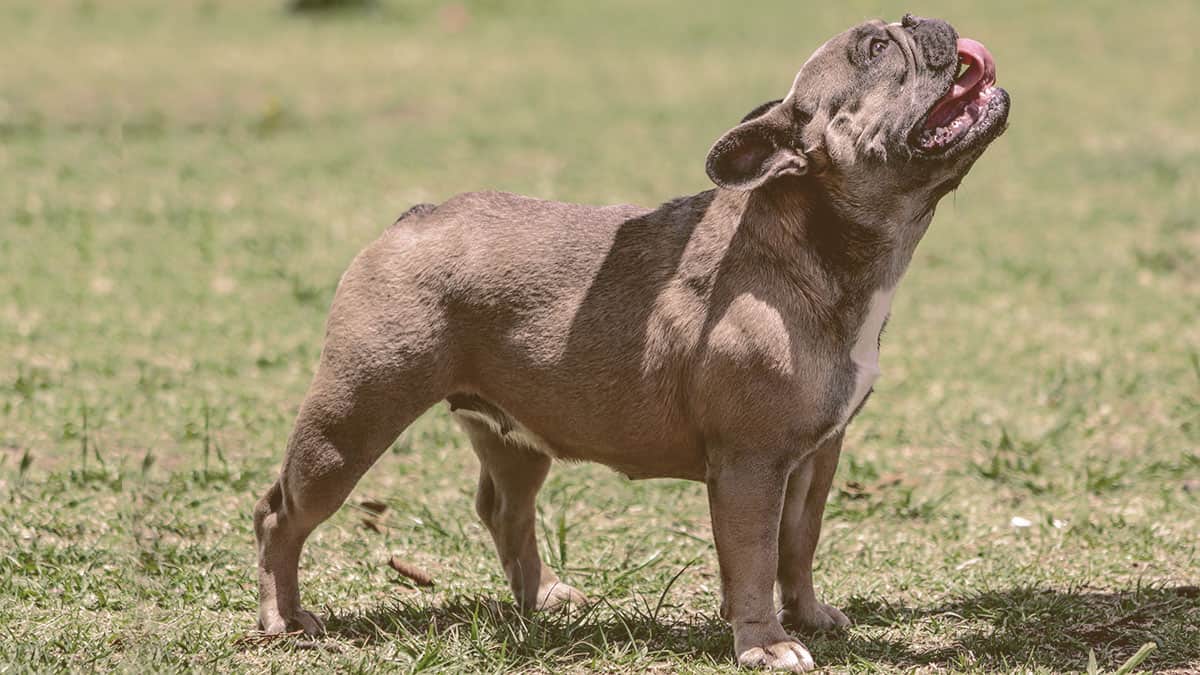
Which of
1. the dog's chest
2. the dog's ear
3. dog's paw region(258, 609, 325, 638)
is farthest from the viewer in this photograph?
dog's paw region(258, 609, 325, 638)

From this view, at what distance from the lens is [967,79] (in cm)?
504

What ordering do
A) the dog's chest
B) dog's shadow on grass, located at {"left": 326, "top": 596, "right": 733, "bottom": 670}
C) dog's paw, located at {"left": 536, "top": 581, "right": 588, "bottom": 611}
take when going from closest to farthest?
the dog's chest, dog's shadow on grass, located at {"left": 326, "top": 596, "right": 733, "bottom": 670}, dog's paw, located at {"left": 536, "top": 581, "right": 588, "bottom": 611}

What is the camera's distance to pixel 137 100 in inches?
582

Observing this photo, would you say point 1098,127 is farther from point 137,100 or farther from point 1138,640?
point 1138,640

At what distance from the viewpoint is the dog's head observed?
15.9 feet

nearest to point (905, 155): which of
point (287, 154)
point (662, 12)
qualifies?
point (287, 154)

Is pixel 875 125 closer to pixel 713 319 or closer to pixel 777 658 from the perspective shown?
pixel 713 319

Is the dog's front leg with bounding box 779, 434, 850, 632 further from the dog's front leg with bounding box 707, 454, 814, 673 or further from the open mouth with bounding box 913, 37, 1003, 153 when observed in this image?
the open mouth with bounding box 913, 37, 1003, 153

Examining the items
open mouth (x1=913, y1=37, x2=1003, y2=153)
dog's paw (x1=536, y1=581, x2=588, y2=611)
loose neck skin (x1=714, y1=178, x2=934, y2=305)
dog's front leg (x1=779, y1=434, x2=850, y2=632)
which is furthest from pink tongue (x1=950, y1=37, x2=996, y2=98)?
dog's paw (x1=536, y1=581, x2=588, y2=611)

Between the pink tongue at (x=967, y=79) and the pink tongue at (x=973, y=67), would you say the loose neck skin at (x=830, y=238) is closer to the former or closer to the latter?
the pink tongue at (x=967, y=79)

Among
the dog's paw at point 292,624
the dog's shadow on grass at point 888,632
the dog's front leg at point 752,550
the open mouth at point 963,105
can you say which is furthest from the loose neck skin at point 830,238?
the dog's paw at point 292,624

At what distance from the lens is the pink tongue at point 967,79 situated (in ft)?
16.2

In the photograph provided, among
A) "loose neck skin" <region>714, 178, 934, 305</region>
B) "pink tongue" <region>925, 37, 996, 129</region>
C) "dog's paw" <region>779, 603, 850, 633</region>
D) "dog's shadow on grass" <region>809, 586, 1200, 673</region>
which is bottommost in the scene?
"dog's shadow on grass" <region>809, 586, 1200, 673</region>

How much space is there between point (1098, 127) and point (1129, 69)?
2962mm
